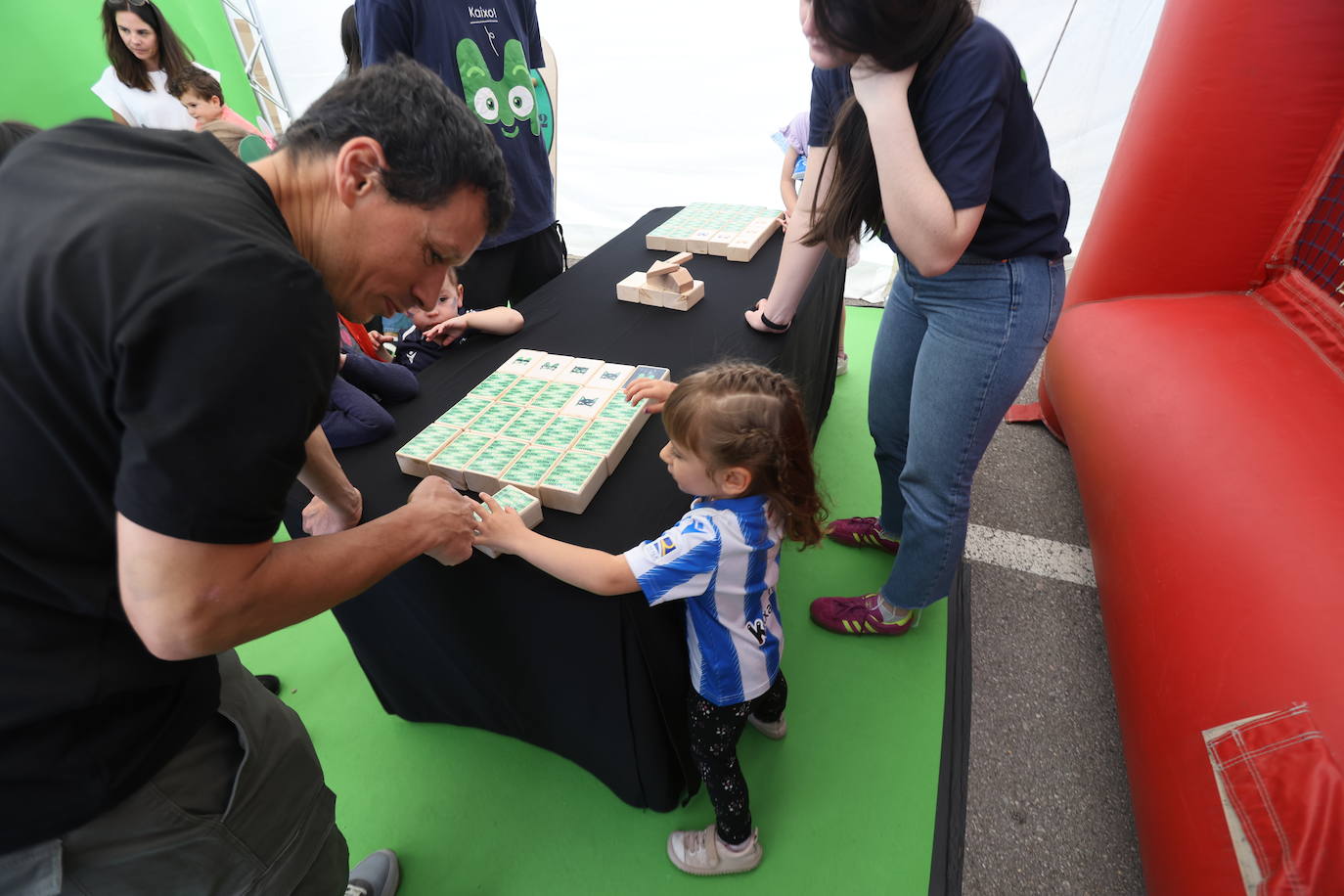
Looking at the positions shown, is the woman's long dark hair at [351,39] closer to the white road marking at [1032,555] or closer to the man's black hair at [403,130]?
the man's black hair at [403,130]

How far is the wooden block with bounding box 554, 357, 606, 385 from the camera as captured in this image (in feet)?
4.93

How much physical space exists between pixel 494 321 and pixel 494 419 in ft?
1.61

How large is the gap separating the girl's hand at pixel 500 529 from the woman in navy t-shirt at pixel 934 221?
0.85 m

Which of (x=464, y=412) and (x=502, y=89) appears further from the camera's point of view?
(x=502, y=89)

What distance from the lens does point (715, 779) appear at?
1.32 metres

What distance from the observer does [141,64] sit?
328 cm

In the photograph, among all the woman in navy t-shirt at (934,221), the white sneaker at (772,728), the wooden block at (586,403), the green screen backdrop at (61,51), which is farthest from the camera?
the green screen backdrop at (61,51)

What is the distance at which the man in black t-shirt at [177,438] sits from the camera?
0.54 metres

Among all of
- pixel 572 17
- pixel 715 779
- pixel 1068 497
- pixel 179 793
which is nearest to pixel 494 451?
pixel 179 793

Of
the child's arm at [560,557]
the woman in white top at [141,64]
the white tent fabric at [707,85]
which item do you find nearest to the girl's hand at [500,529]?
the child's arm at [560,557]

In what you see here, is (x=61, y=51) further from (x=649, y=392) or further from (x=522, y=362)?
(x=649, y=392)

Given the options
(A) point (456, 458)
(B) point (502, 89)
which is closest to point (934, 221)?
(A) point (456, 458)

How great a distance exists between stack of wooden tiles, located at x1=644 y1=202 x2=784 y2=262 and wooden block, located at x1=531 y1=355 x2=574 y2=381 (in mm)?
926

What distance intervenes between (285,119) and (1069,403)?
20.4 feet
